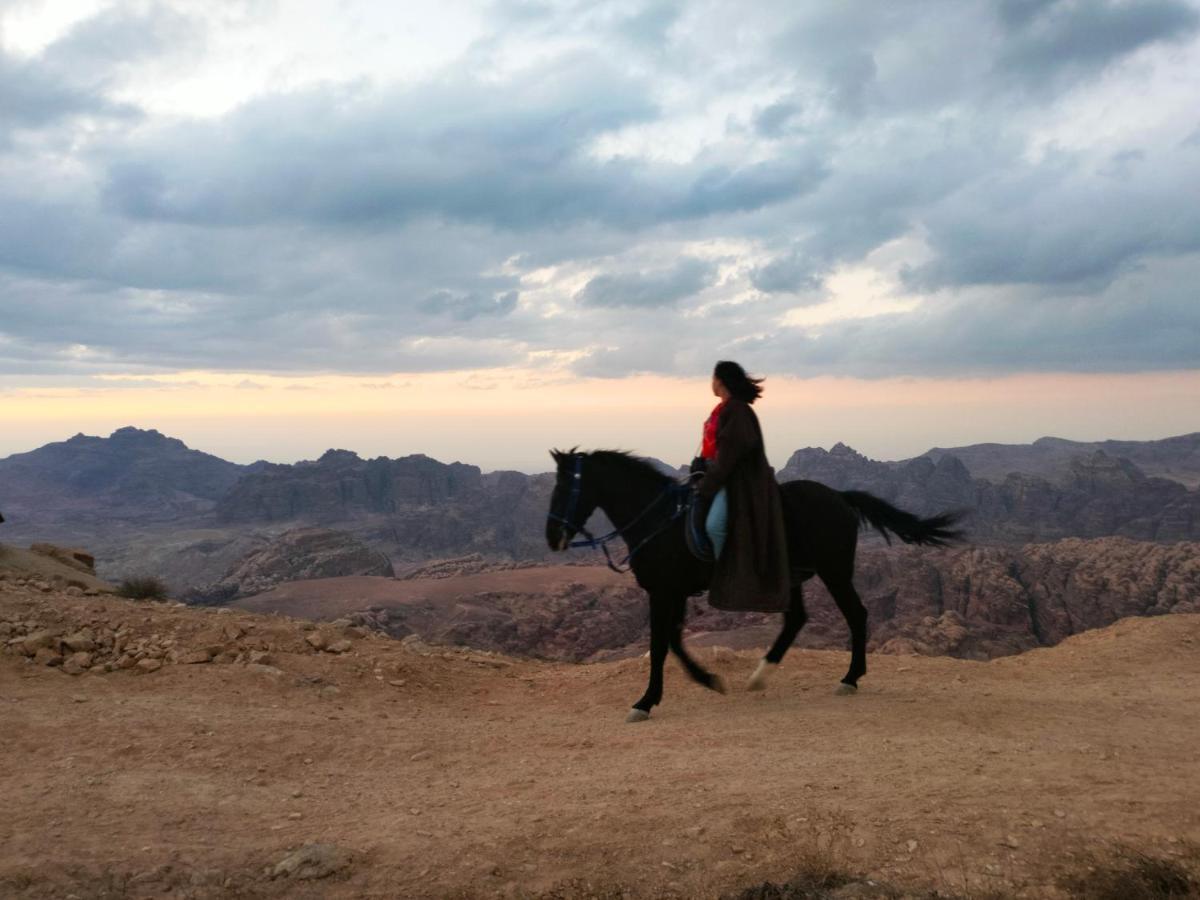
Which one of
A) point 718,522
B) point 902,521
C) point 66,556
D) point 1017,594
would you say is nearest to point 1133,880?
point 718,522

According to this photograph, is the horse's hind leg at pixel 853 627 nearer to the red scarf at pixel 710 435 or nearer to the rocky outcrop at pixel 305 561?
the red scarf at pixel 710 435

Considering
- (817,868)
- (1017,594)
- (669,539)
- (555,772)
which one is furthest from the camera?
(1017,594)

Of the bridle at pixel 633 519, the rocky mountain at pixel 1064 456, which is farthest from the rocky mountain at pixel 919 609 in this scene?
the rocky mountain at pixel 1064 456

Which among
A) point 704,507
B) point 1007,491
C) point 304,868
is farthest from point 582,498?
point 1007,491

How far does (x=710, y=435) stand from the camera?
8.22m

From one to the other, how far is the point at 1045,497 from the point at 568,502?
86.5 m

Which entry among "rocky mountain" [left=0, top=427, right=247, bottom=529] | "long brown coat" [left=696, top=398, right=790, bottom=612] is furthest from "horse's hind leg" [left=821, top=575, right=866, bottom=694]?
"rocky mountain" [left=0, top=427, right=247, bottom=529]

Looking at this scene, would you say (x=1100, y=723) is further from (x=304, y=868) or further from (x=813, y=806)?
(x=304, y=868)

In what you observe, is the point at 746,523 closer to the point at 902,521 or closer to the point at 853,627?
the point at 853,627

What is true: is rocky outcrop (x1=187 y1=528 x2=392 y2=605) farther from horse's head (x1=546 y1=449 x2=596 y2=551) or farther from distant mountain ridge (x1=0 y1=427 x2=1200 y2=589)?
horse's head (x1=546 y1=449 x2=596 y2=551)

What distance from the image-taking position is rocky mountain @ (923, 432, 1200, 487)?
121 m

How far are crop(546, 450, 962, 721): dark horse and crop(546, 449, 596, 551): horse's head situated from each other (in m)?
0.01

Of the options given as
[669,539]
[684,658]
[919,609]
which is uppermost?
[669,539]

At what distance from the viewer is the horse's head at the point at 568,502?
27.2 ft
